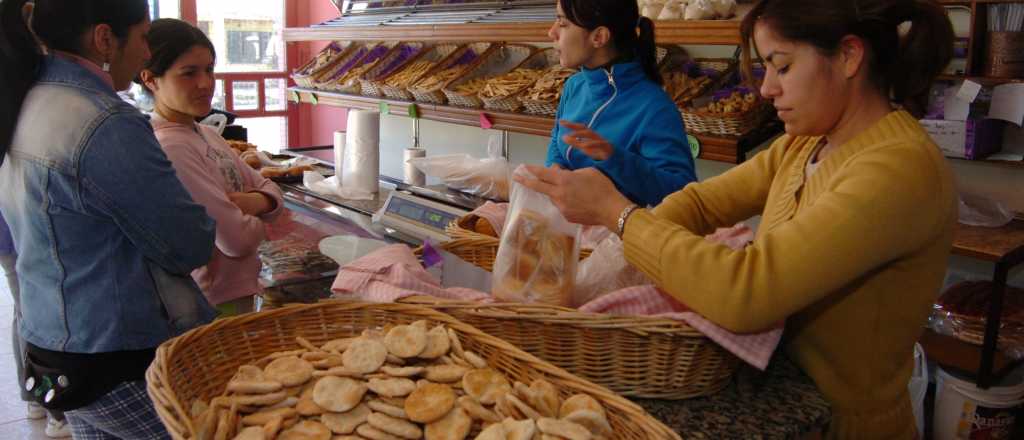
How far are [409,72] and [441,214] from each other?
1.86 meters

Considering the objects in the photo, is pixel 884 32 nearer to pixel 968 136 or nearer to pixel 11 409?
pixel 968 136

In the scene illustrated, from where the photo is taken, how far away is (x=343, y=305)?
1321mm

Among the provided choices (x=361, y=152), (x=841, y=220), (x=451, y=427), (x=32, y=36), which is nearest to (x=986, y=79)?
(x=841, y=220)

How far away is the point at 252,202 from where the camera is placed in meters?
2.29

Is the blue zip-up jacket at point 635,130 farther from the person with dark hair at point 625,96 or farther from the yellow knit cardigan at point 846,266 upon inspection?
the yellow knit cardigan at point 846,266

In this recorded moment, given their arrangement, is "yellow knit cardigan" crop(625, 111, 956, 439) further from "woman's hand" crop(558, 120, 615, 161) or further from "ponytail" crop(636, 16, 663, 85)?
"ponytail" crop(636, 16, 663, 85)

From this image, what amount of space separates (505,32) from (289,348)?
7.63 ft

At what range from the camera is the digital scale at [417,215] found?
265cm

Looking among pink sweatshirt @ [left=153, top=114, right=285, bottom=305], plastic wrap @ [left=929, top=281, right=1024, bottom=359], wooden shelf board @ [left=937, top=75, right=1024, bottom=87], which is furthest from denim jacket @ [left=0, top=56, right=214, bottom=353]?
plastic wrap @ [left=929, top=281, right=1024, bottom=359]

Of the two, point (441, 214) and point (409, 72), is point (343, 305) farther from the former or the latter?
point (409, 72)

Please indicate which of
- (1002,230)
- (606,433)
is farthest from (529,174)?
(1002,230)

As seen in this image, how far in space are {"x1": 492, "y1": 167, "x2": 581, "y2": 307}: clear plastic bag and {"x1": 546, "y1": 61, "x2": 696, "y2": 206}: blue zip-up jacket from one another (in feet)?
1.94

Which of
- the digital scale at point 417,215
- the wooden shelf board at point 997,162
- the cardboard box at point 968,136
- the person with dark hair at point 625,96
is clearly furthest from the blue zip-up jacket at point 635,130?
the wooden shelf board at point 997,162

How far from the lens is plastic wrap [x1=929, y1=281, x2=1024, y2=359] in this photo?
2.96 m
